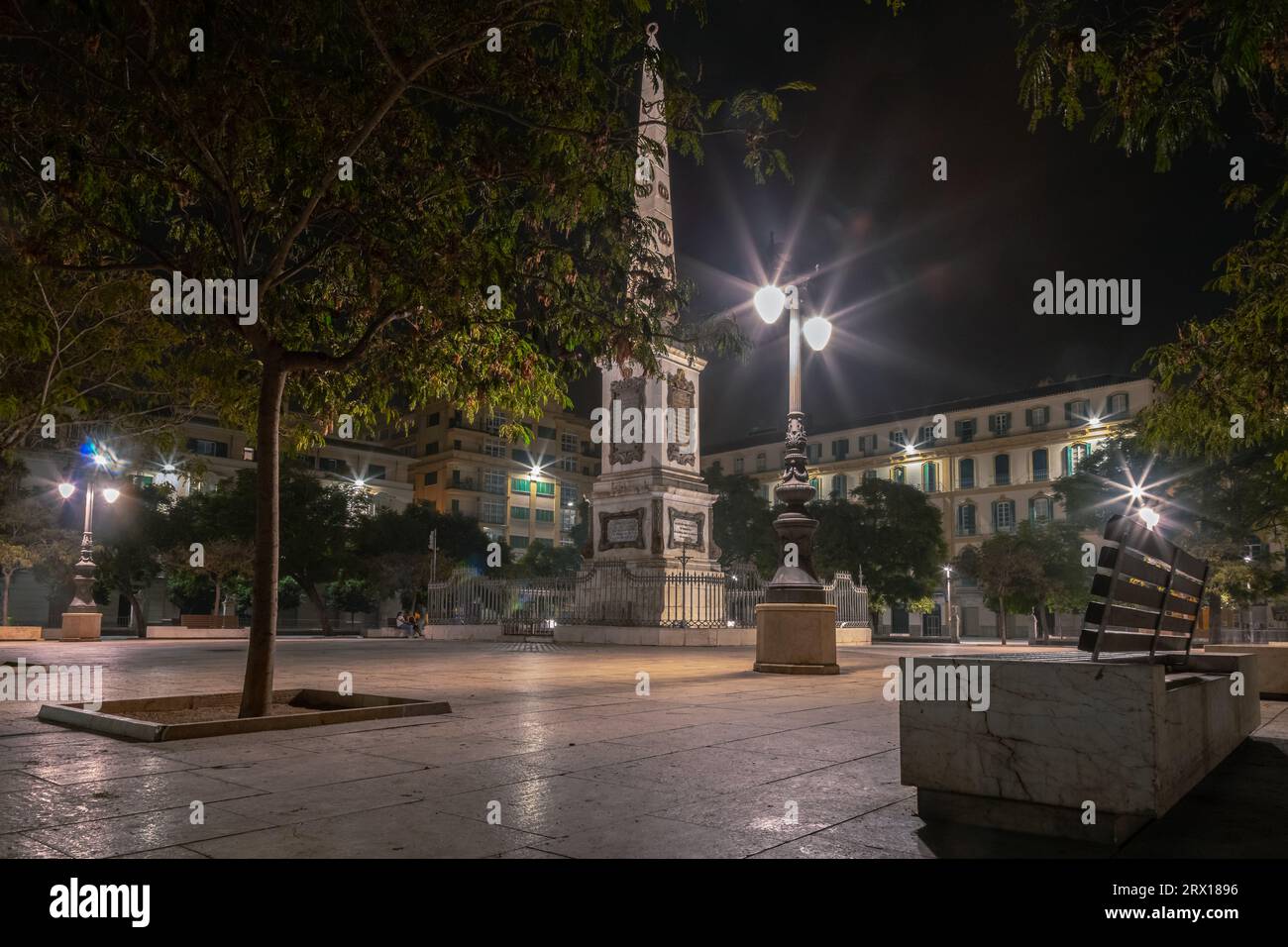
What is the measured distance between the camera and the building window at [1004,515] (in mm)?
70500

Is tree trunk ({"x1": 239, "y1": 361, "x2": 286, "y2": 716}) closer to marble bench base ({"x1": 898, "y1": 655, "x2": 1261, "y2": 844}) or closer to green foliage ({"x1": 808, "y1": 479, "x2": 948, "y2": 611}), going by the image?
marble bench base ({"x1": 898, "y1": 655, "x2": 1261, "y2": 844})

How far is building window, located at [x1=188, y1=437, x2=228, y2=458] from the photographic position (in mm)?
65706

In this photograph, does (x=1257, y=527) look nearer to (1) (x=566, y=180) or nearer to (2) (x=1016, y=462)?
(1) (x=566, y=180)

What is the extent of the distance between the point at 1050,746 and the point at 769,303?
33.1 ft

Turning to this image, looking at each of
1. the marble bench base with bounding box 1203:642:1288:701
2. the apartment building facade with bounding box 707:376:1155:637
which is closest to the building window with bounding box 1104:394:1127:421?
the apartment building facade with bounding box 707:376:1155:637

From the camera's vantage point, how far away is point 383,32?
7.31 m

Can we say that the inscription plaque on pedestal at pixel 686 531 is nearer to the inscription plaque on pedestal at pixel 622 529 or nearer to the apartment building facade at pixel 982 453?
the inscription plaque on pedestal at pixel 622 529

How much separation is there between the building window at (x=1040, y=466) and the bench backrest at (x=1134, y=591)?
226ft

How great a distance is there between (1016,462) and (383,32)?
70.7m

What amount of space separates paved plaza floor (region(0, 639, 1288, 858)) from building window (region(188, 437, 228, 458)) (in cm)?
6307

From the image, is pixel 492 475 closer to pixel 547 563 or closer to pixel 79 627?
pixel 547 563

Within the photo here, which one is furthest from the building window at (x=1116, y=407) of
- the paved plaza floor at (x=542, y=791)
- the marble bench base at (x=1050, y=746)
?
the marble bench base at (x=1050, y=746)

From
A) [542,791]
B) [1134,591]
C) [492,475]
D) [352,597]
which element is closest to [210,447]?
[352,597]
